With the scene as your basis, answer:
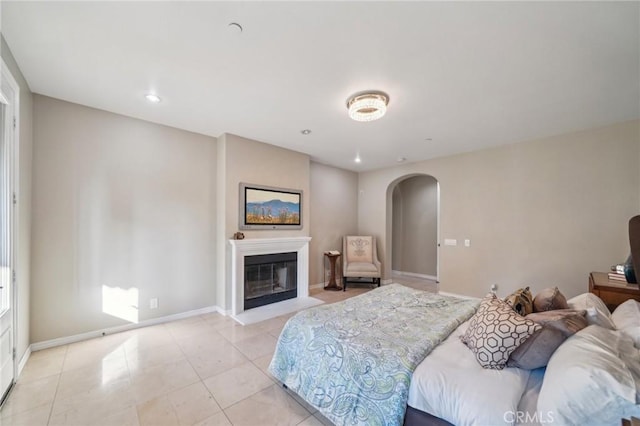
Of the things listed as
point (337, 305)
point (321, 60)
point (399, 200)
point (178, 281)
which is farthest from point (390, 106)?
point (399, 200)

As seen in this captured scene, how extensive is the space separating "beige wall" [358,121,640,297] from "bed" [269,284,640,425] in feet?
7.94

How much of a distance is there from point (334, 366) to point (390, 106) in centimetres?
260

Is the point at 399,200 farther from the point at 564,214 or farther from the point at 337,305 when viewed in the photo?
the point at 337,305

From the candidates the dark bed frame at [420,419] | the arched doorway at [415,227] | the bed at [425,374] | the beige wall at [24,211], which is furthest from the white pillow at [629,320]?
the beige wall at [24,211]

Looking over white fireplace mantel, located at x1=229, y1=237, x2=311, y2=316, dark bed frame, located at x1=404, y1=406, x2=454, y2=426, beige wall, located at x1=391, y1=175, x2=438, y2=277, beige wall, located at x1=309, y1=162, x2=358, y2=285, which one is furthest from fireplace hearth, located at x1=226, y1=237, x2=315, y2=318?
beige wall, located at x1=391, y1=175, x2=438, y2=277

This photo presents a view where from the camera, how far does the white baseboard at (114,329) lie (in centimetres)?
267

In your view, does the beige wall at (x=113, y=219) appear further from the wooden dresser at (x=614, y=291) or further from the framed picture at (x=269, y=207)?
the wooden dresser at (x=614, y=291)

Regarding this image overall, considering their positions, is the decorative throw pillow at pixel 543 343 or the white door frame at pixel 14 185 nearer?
the decorative throw pillow at pixel 543 343

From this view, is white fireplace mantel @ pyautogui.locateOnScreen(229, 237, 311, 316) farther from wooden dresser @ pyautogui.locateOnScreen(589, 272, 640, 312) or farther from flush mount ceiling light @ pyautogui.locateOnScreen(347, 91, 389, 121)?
wooden dresser @ pyautogui.locateOnScreen(589, 272, 640, 312)

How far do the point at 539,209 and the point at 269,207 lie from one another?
4.18 m

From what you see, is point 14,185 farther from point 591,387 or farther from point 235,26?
point 591,387

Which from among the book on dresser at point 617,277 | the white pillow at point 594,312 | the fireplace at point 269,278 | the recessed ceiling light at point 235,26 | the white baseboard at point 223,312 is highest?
the recessed ceiling light at point 235,26

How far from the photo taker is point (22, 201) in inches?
90.7

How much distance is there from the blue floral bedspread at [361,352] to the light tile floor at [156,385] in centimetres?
29
